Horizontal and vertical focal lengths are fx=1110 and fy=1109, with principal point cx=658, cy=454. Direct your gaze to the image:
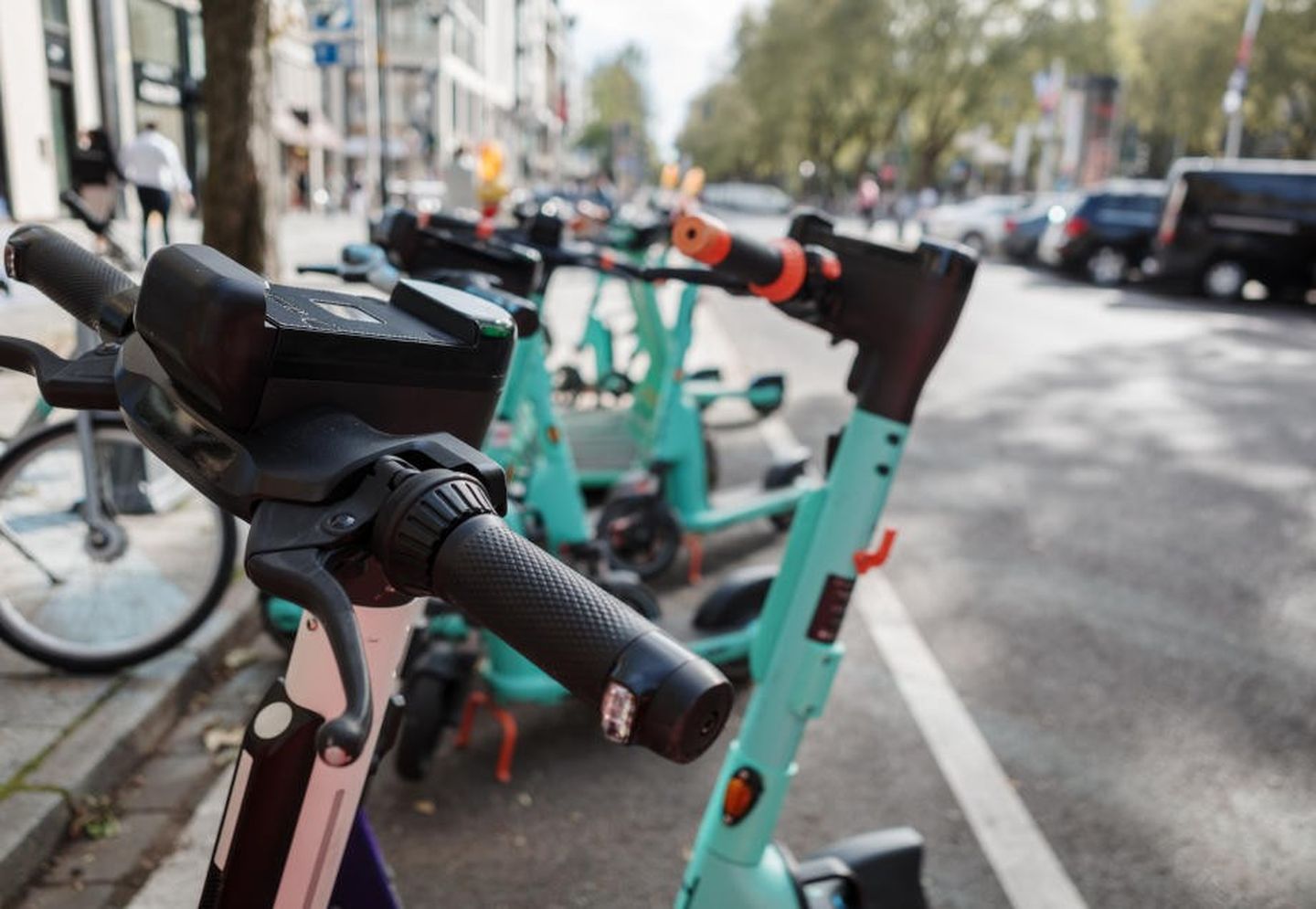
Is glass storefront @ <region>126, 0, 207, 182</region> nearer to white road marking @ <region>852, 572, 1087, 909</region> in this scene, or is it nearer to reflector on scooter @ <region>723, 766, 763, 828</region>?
white road marking @ <region>852, 572, 1087, 909</region>

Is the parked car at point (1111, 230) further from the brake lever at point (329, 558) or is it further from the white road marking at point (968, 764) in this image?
the brake lever at point (329, 558)

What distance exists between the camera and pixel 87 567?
347 cm

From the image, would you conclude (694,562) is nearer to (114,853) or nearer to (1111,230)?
(114,853)

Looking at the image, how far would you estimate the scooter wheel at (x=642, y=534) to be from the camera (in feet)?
14.9

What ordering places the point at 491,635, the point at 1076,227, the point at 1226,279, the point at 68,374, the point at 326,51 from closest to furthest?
the point at 68,374 → the point at 491,635 → the point at 326,51 → the point at 1226,279 → the point at 1076,227

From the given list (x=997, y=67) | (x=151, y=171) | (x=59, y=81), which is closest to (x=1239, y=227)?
(x=151, y=171)

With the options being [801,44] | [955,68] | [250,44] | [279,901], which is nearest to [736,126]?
[801,44]

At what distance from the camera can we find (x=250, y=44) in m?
6.85

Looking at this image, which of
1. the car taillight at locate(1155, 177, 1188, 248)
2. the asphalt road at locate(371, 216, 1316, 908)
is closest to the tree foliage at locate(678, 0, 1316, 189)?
the car taillight at locate(1155, 177, 1188, 248)

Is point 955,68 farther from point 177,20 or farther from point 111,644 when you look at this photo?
point 111,644

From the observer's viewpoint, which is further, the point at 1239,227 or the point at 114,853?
the point at 1239,227

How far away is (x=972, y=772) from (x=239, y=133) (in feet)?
19.8

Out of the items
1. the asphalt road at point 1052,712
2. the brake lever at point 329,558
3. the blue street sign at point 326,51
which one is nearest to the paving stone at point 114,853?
the asphalt road at point 1052,712

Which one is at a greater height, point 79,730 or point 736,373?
point 79,730
